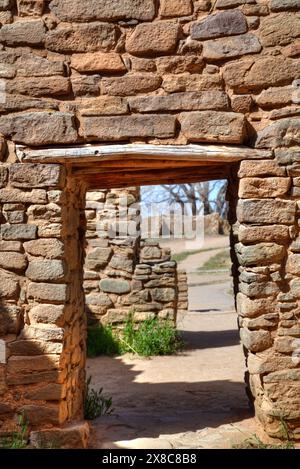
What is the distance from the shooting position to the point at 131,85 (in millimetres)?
3434

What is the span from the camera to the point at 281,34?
3389mm

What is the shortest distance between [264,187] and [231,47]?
95 centimetres

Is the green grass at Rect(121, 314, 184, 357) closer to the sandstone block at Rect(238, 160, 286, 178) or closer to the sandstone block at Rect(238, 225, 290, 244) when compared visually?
the sandstone block at Rect(238, 225, 290, 244)

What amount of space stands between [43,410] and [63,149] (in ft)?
5.51

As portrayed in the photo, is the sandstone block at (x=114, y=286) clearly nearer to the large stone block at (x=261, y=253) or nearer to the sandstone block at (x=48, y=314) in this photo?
the sandstone block at (x=48, y=314)

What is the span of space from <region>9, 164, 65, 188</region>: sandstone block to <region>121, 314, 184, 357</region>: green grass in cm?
383

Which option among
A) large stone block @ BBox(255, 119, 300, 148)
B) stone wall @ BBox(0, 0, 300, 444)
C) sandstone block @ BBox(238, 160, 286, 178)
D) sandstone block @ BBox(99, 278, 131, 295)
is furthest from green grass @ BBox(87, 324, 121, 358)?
large stone block @ BBox(255, 119, 300, 148)

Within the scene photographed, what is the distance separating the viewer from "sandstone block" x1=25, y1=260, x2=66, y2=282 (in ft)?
11.0

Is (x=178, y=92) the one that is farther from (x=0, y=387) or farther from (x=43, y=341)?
(x=0, y=387)

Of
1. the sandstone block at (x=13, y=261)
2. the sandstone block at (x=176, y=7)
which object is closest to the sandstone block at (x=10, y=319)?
the sandstone block at (x=13, y=261)

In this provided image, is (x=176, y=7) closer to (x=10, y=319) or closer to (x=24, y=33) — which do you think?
(x=24, y=33)

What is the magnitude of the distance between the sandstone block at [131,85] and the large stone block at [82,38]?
9.2 inches

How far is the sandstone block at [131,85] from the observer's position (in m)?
3.43

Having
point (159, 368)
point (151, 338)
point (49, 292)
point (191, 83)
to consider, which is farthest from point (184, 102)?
point (151, 338)
